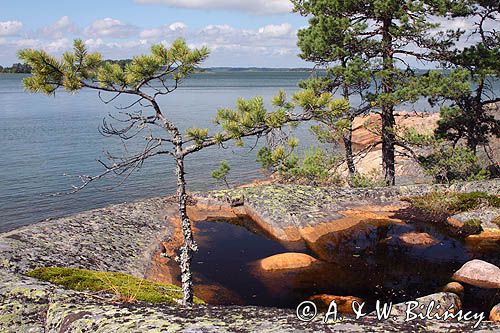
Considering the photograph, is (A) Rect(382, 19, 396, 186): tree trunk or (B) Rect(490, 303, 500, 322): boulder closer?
(B) Rect(490, 303, 500, 322): boulder

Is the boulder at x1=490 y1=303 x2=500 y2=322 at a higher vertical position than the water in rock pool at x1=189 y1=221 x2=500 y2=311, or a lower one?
higher

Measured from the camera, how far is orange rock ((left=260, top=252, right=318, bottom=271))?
15109 mm

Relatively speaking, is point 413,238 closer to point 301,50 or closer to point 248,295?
point 248,295

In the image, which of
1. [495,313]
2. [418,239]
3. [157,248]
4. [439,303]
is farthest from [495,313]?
[157,248]

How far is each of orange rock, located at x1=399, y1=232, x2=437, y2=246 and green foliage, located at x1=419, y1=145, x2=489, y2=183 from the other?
3753 millimetres

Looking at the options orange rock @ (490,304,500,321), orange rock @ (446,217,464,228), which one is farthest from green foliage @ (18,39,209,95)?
Answer: orange rock @ (446,217,464,228)

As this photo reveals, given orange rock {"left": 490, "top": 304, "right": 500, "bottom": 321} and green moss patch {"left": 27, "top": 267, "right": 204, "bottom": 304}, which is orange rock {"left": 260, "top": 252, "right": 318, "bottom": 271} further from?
orange rock {"left": 490, "top": 304, "right": 500, "bottom": 321}

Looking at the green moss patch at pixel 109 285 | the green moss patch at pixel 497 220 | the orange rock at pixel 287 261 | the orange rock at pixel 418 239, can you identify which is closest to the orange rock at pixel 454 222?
the green moss patch at pixel 497 220

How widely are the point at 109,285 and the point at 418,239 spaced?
12808 mm

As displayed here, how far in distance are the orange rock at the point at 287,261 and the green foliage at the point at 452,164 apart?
28.3ft

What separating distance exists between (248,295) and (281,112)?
24.7 feet

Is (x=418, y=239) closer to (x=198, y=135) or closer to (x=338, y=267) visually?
(x=338, y=267)

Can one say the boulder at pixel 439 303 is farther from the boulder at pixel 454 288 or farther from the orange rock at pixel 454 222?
the orange rock at pixel 454 222

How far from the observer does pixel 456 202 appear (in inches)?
775
